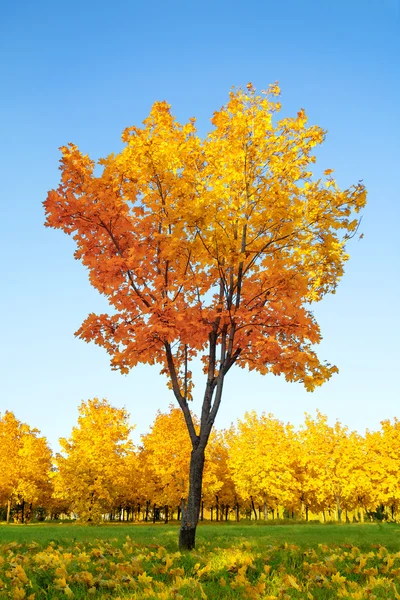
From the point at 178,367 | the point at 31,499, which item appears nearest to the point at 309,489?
the point at 31,499

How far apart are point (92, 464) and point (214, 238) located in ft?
83.8

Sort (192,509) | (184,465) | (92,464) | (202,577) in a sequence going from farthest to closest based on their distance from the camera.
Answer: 1. (184,465)
2. (92,464)
3. (192,509)
4. (202,577)

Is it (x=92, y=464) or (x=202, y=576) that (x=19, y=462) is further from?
(x=202, y=576)

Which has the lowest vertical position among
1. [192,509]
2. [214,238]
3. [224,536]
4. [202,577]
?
[224,536]

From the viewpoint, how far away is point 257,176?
10.2 metres

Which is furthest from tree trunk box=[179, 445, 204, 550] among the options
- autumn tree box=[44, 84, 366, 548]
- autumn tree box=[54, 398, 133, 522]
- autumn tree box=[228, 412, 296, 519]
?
autumn tree box=[228, 412, 296, 519]

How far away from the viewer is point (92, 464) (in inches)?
1209

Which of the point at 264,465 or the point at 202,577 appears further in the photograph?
the point at 264,465

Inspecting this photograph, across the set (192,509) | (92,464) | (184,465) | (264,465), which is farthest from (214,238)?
(264,465)

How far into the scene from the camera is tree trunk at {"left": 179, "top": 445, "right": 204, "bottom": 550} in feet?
28.4

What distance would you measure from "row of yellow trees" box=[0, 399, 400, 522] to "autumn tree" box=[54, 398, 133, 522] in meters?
0.06

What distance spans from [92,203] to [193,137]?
2763 mm

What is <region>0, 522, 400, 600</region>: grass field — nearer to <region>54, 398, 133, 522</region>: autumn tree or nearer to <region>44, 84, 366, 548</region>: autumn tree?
<region>44, 84, 366, 548</region>: autumn tree

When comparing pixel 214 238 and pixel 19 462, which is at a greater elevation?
pixel 214 238
